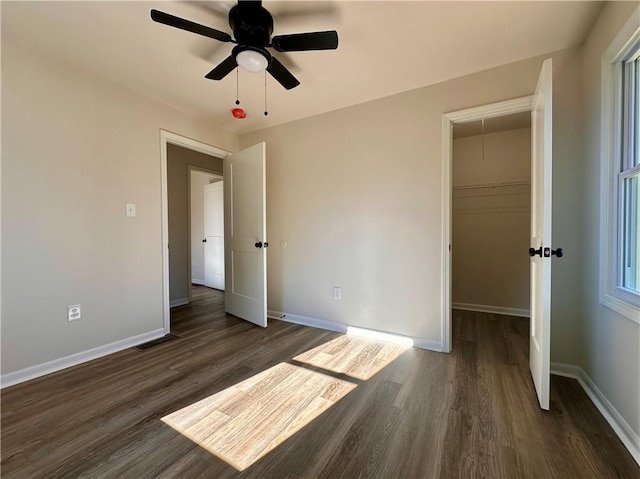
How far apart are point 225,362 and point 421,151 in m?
2.53

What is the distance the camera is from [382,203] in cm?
264

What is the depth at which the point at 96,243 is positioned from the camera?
2.27 metres

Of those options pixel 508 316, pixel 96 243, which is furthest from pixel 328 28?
pixel 508 316

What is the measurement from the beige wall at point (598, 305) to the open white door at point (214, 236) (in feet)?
16.2

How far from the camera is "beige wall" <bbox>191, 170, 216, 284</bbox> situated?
5504mm

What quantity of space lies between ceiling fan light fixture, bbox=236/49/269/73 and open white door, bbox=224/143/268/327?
3.90 ft

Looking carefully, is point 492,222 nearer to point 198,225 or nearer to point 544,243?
point 544,243

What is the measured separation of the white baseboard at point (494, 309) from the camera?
3.41 meters

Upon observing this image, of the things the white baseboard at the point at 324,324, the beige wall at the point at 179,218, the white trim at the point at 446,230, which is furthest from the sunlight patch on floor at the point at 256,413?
the beige wall at the point at 179,218

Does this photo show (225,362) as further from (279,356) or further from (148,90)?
(148,90)

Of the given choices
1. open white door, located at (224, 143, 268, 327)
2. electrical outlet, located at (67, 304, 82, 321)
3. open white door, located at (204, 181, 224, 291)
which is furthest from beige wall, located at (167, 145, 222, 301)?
electrical outlet, located at (67, 304, 82, 321)

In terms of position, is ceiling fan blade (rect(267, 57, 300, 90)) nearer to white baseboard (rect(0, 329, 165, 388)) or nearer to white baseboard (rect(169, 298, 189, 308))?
white baseboard (rect(0, 329, 165, 388))

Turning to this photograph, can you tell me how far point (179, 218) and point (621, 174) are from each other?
15.5ft

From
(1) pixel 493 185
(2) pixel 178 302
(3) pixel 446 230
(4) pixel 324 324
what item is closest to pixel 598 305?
(3) pixel 446 230
